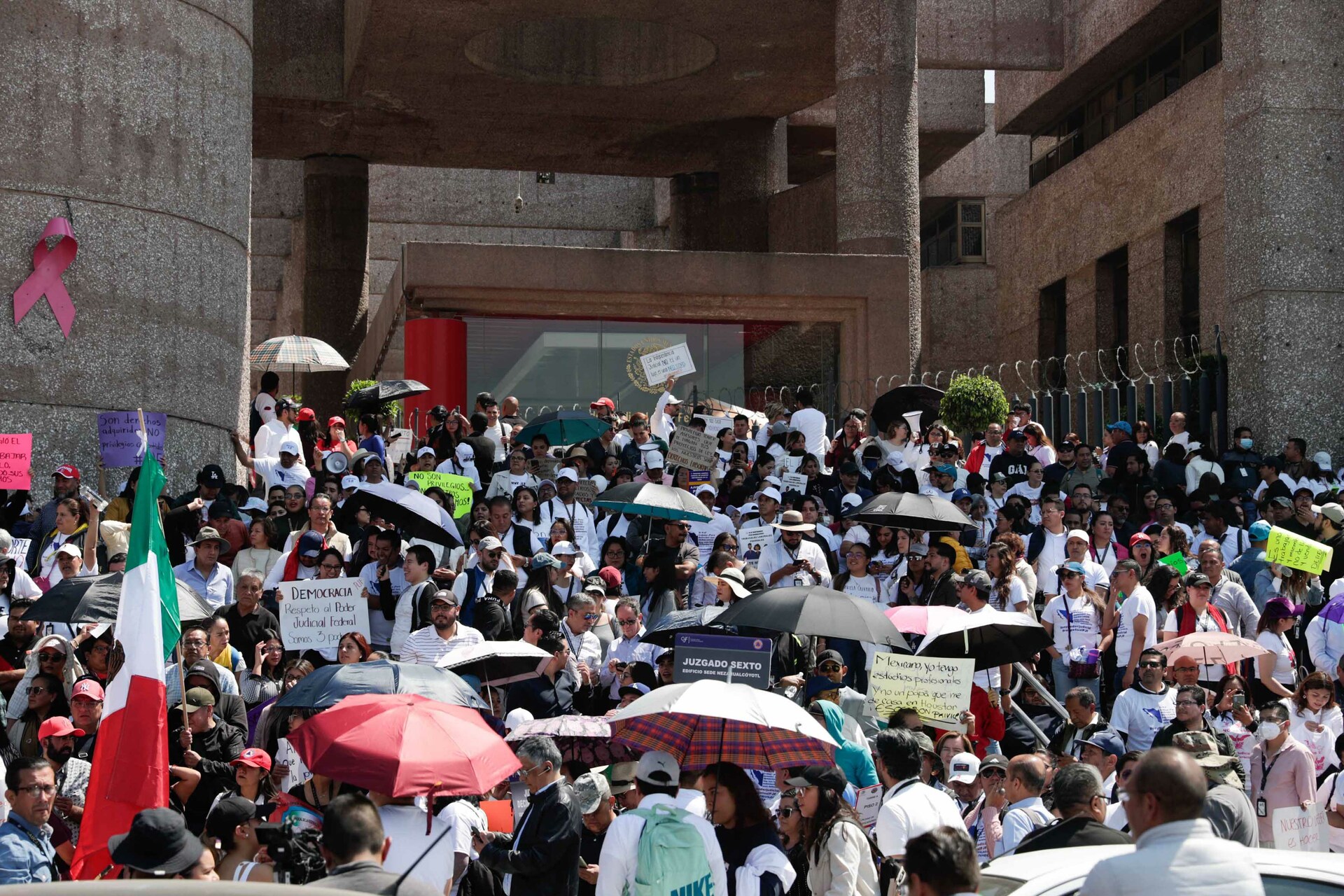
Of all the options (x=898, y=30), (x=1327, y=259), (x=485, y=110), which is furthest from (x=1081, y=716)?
(x=485, y=110)

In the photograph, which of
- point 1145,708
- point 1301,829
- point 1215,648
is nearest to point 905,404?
point 1215,648

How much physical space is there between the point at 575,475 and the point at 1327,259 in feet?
38.6

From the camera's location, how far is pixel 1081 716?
10906mm

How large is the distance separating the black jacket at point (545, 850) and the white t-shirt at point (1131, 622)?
661 centimetres

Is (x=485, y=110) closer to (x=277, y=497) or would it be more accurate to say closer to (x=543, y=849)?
(x=277, y=497)

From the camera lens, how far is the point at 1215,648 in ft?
40.0

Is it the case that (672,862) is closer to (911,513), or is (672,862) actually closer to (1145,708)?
(1145,708)

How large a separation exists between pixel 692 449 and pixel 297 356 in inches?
261

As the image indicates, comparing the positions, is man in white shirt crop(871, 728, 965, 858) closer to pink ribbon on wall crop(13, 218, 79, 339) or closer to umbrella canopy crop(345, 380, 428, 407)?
umbrella canopy crop(345, 380, 428, 407)

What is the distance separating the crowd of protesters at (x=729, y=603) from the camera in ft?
24.4

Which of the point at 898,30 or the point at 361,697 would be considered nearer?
the point at 361,697

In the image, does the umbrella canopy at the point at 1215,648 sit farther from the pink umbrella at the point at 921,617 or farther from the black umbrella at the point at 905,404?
the black umbrella at the point at 905,404

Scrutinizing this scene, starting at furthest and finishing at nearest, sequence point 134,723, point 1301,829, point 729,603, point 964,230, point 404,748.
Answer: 1. point 964,230
2. point 729,603
3. point 1301,829
4. point 134,723
5. point 404,748

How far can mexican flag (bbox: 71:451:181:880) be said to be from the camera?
802 cm
